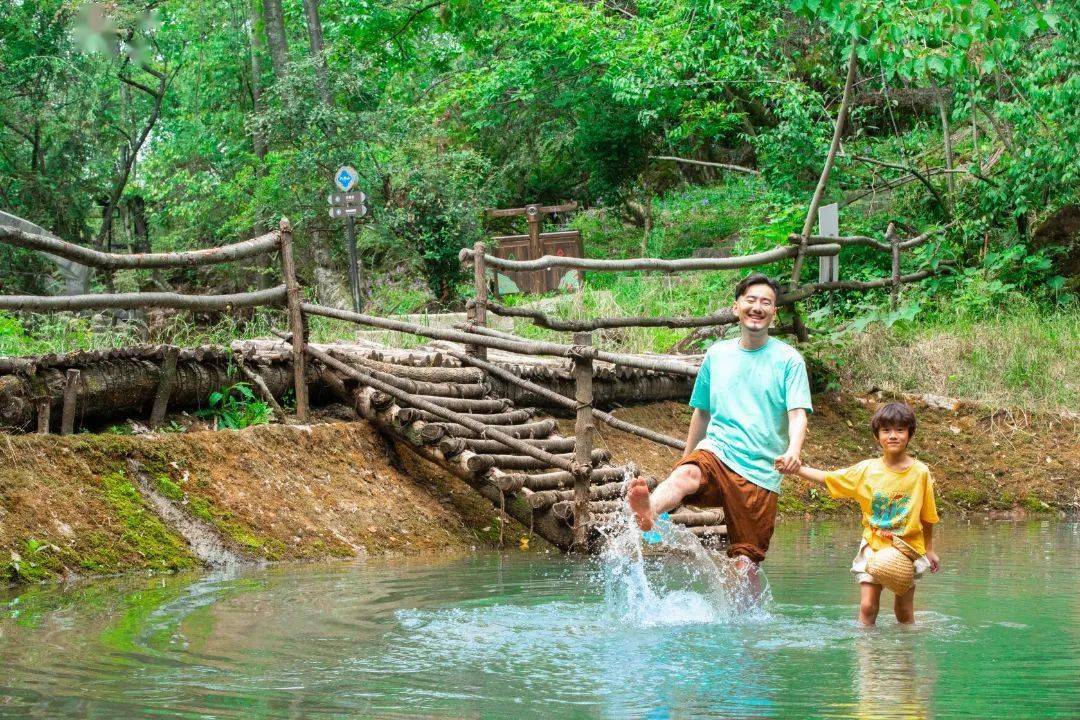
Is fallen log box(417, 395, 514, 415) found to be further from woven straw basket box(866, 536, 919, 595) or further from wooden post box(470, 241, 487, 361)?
woven straw basket box(866, 536, 919, 595)

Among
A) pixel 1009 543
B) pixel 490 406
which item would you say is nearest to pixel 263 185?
pixel 490 406

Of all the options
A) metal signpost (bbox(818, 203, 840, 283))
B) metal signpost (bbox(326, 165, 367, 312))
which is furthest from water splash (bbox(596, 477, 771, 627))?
metal signpost (bbox(326, 165, 367, 312))

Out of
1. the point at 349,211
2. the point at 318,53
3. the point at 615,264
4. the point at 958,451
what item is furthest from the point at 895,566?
the point at 318,53

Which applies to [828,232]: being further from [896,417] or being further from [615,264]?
[896,417]

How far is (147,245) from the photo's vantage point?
29375mm

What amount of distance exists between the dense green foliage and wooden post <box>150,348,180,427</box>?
7.42m

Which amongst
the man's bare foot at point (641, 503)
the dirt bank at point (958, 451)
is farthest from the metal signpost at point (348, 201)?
the man's bare foot at point (641, 503)

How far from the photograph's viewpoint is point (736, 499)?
5469 millimetres

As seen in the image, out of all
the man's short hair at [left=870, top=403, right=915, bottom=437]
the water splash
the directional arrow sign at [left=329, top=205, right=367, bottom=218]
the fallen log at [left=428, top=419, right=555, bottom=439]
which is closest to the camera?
the man's short hair at [left=870, top=403, right=915, bottom=437]

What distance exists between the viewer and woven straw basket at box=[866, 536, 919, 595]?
5.09 m

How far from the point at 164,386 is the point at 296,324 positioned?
3.49ft

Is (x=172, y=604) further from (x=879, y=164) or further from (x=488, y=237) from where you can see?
(x=488, y=237)

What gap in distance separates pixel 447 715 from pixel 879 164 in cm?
1477

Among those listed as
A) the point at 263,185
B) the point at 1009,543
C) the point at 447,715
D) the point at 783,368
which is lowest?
the point at 1009,543
